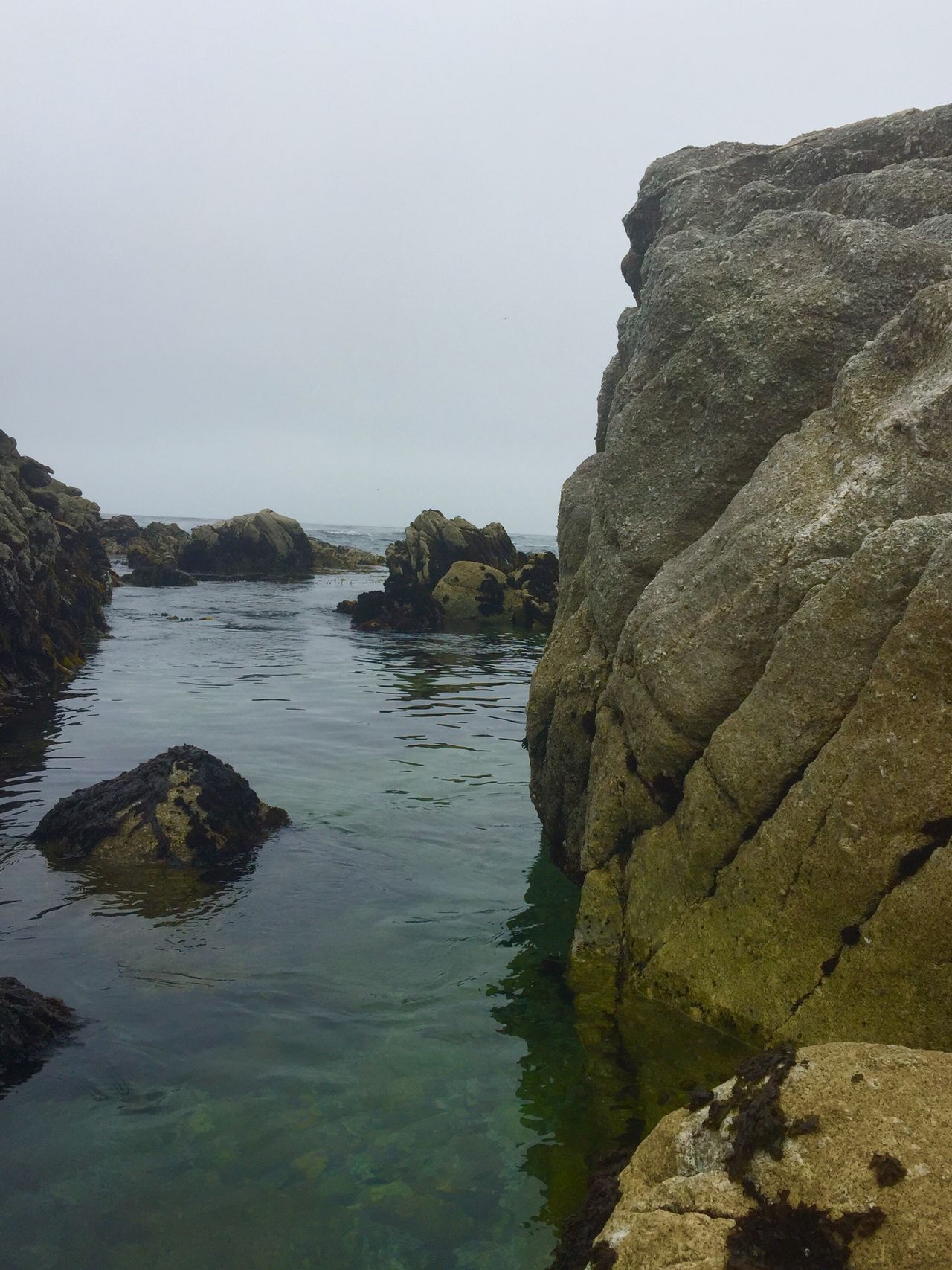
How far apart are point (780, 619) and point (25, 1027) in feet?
22.6

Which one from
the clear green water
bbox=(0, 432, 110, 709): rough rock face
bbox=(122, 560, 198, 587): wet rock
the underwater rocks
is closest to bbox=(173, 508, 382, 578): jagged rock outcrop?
bbox=(122, 560, 198, 587): wet rock

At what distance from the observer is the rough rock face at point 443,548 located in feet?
153

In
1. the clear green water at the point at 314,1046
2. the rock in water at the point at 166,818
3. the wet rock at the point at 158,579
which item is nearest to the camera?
the clear green water at the point at 314,1046

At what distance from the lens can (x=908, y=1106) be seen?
3889mm

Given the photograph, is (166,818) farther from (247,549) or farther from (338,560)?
(338,560)

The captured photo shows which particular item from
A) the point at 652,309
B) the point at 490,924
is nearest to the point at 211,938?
the point at 490,924

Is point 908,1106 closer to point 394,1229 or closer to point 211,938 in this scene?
point 394,1229

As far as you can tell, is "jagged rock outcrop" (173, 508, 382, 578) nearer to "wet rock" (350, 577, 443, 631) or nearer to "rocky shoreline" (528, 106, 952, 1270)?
"wet rock" (350, 577, 443, 631)

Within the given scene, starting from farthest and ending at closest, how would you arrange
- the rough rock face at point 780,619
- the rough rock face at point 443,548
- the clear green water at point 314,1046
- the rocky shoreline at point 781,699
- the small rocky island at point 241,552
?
1. the small rocky island at point 241,552
2. the rough rock face at point 443,548
3. the rough rock face at point 780,619
4. the clear green water at point 314,1046
5. the rocky shoreline at point 781,699

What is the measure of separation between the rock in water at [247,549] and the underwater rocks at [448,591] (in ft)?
84.8

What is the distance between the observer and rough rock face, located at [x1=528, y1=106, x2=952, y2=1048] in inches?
238

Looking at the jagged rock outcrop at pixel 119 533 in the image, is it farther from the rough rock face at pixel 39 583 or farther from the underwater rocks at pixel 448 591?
the underwater rocks at pixel 448 591

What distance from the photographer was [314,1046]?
7441 mm

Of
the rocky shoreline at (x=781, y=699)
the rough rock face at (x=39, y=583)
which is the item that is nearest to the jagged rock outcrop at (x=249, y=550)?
the rough rock face at (x=39, y=583)
